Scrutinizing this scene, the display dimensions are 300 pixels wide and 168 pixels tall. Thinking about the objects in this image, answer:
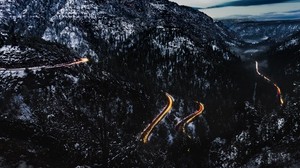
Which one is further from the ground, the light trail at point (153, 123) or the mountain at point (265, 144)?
the light trail at point (153, 123)

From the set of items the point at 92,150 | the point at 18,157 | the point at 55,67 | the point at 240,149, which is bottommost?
the point at 240,149

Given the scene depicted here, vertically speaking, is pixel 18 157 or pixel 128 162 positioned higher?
pixel 18 157

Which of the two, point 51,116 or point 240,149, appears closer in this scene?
point 51,116

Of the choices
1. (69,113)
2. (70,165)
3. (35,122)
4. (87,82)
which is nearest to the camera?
(70,165)

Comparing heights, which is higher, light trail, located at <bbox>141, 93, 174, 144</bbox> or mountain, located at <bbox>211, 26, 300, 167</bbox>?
light trail, located at <bbox>141, 93, 174, 144</bbox>

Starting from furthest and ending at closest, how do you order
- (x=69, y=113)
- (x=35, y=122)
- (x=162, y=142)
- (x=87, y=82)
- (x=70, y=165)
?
1. (x=87, y=82)
2. (x=162, y=142)
3. (x=69, y=113)
4. (x=35, y=122)
5. (x=70, y=165)

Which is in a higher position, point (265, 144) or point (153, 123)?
point (153, 123)

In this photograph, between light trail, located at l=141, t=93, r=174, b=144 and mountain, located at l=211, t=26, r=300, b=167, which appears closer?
mountain, located at l=211, t=26, r=300, b=167

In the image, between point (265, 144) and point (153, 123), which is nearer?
point (265, 144)

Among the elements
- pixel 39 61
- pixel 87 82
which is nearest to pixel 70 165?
pixel 87 82

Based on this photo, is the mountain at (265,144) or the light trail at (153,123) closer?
the mountain at (265,144)

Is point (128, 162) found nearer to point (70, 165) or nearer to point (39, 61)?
point (70, 165)
